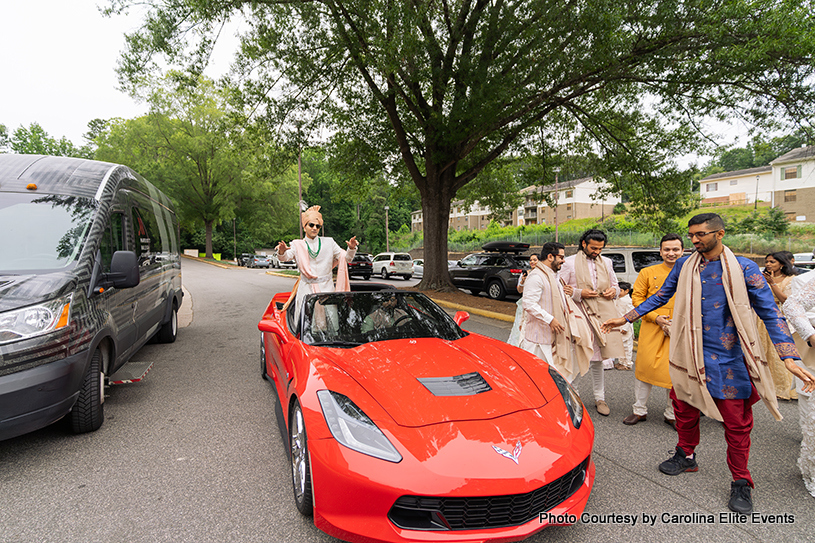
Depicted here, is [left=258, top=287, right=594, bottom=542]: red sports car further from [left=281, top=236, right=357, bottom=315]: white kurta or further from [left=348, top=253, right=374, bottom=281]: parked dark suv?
[left=348, top=253, right=374, bottom=281]: parked dark suv

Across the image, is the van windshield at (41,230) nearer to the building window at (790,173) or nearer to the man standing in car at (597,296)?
the man standing in car at (597,296)

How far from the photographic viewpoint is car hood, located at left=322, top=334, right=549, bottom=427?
7.54 feet

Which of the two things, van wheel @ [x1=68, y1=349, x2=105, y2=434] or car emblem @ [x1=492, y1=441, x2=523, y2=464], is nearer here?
car emblem @ [x1=492, y1=441, x2=523, y2=464]

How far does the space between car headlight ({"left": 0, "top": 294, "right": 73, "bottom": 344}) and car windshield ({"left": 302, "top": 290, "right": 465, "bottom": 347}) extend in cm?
180

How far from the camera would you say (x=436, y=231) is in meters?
13.6

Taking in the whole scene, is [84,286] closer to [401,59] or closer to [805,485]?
[805,485]

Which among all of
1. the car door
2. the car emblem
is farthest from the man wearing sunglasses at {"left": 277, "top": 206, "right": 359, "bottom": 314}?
the car door

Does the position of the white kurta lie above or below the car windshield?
above

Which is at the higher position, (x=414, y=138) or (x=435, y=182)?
(x=414, y=138)

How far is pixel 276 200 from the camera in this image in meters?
46.8

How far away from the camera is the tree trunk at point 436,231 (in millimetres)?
13570

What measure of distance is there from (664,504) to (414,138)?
13.0 meters

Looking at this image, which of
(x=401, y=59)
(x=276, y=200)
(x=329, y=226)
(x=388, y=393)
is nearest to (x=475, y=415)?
(x=388, y=393)

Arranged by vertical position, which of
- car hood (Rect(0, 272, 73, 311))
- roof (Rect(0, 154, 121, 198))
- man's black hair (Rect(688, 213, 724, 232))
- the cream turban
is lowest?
car hood (Rect(0, 272, 73, 311))
